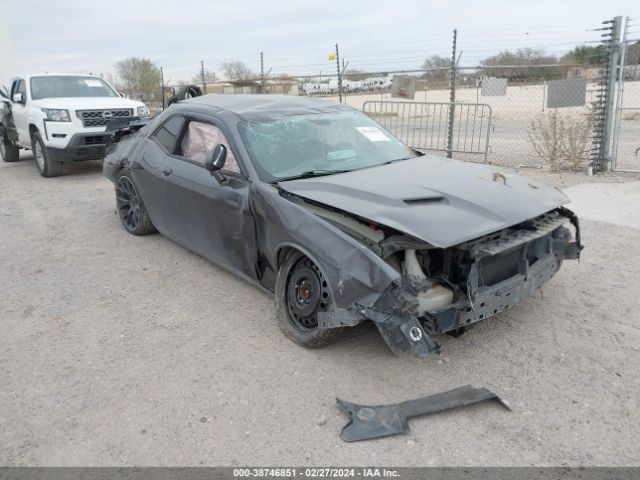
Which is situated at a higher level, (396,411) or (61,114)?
(61,114)

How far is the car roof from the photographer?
4.62m

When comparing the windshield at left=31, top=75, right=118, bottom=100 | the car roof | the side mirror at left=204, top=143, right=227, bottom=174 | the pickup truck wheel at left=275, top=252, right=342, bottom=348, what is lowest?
the pickup truck wheel at left=275, top=252, right=342, bottom=348

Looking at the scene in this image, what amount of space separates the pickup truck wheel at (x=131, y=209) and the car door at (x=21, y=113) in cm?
548

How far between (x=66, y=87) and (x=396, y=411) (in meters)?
10.4

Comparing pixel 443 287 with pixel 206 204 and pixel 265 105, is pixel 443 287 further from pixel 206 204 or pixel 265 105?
pixel 265 105

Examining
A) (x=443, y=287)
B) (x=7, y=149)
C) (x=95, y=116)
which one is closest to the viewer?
(x=443, y=287)

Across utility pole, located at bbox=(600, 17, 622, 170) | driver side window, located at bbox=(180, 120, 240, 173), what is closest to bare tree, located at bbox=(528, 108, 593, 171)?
utility pole, located at bbox=(600, 17, 622, 170)

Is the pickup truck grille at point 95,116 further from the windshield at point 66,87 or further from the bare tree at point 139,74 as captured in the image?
the bare tree at point 139,74

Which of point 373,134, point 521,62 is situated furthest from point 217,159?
point 521,62

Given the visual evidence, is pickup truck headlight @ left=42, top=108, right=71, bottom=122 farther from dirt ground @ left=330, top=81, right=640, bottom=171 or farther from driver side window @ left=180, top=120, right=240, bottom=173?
dirt ground @ left=330, top=81, right=640, bottom=171

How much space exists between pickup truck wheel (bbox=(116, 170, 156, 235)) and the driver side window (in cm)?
120

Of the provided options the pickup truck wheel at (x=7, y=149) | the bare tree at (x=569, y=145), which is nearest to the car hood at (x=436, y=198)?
the bare tree at (x=569, y=145)

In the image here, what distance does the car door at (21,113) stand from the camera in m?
10.5

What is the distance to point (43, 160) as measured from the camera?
10.2 meters
